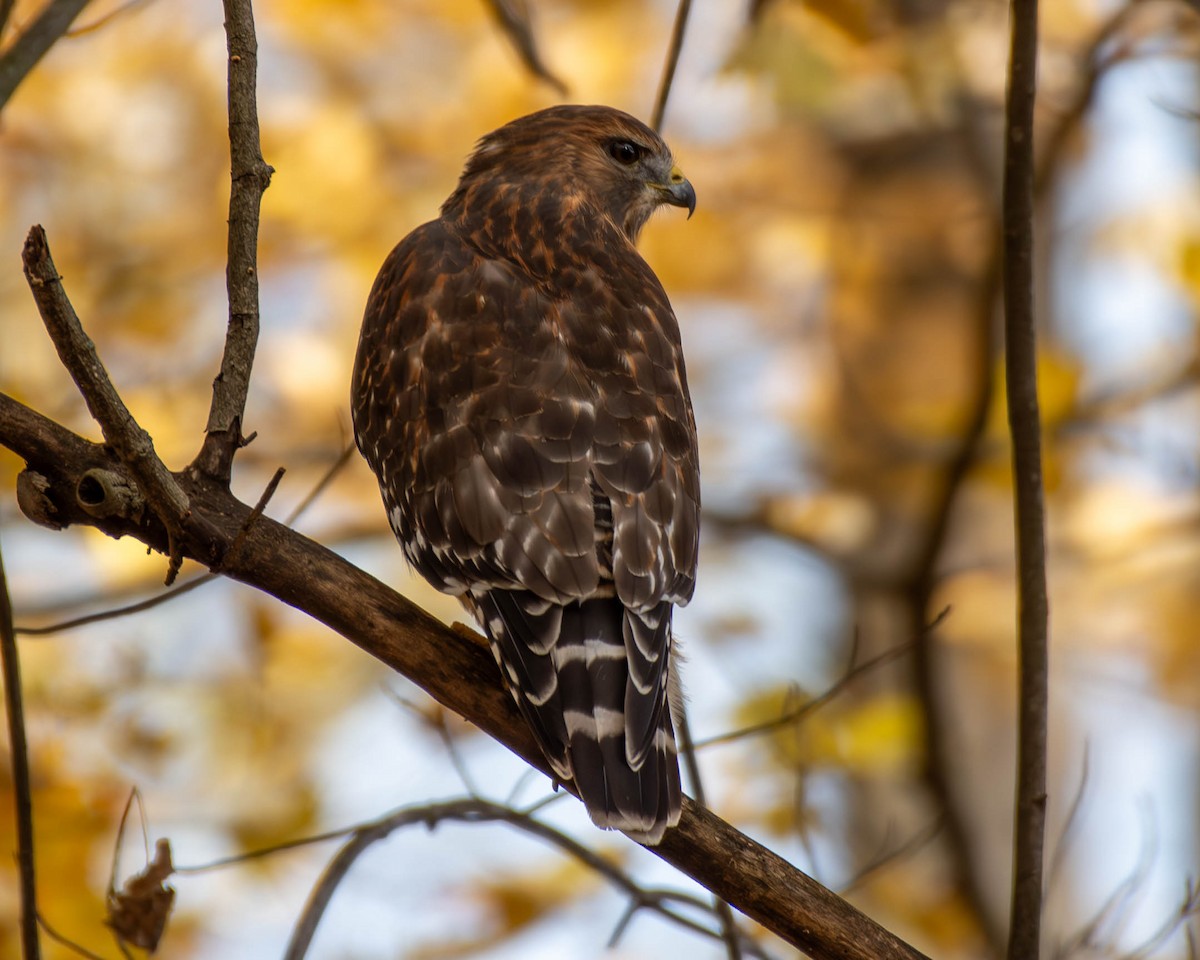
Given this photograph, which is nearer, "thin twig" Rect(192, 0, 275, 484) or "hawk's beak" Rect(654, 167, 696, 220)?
"thin twig" Rect(192, 0, 275, 484)

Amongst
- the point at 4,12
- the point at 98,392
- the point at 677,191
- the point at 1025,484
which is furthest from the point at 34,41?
the point at 1025,484

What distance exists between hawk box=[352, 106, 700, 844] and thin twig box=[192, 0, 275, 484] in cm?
60

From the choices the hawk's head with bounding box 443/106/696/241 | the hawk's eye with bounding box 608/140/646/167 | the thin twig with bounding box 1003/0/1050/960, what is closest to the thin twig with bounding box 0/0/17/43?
the hawk's head with bounding box 443/106/696/241

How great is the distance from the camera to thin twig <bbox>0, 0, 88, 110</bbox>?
2922mm

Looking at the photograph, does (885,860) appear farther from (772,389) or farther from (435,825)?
(772,389)

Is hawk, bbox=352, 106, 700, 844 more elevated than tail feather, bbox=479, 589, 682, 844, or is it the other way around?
hawk, bbox=352, 106, 700, 844

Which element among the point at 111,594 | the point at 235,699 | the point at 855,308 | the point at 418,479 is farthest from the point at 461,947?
the point at 418,479

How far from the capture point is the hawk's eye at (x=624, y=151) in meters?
4.39

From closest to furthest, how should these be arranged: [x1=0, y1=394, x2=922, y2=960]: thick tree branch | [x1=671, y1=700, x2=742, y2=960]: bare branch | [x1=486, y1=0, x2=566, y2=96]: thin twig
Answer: [x1=0, y1=394, x2=922, y2=960]: thick tree branch → [x1=671, y1=700, x2=742, y2=960]: bare branch → [x1=486, y1=0, x2=566, y2=96]: thin twig

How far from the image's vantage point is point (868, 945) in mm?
2494

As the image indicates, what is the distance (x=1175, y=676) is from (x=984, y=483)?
2964 millimetres

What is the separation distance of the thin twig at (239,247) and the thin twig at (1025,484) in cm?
155

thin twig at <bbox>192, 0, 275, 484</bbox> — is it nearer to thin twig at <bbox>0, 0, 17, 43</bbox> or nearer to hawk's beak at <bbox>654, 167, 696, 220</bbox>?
thin twig at <bbox>0, 0, 17, 43</bbox>

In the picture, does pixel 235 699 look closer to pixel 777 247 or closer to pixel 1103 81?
pixel 777 247
